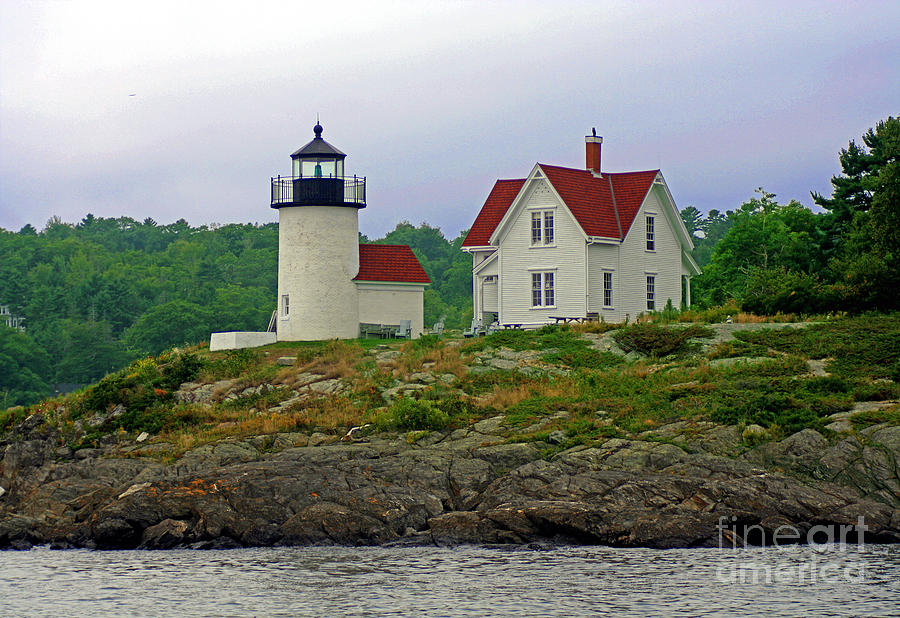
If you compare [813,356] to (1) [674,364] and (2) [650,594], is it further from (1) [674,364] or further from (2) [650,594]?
(2) [650,594]

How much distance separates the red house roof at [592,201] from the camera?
47844mm

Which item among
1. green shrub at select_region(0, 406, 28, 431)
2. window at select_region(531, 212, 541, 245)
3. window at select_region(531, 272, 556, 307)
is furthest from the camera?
window at select_region(531, 212, 541, 245)

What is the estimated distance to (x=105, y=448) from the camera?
117 ft

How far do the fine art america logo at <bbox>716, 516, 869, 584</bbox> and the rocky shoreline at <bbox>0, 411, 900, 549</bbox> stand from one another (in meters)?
0.10

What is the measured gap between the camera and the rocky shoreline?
2658cm

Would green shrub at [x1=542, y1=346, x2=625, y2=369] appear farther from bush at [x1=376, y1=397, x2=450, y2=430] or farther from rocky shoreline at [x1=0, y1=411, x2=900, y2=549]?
rocky shoreline at [x1=0, y1=411, x2=900, y2=549]

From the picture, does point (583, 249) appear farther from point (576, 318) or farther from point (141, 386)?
point (141, 386)

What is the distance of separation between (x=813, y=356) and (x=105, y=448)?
2091cm

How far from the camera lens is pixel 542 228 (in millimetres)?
48031

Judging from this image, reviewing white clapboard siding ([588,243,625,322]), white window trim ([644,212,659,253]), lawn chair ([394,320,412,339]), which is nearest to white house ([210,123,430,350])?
lawn chair ([394,320,412,339])

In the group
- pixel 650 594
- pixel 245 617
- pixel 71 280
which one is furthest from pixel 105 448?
pixel 71 280

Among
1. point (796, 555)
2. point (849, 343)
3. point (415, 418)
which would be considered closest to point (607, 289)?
point (849, 343)

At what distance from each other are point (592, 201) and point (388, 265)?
28.8ft

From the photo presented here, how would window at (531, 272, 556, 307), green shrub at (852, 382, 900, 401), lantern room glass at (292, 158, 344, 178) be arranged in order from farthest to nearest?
lantern room glass at (292, 158, 344, 178)
window at (531, 272, 556, 307)
green shrub at (852, 382, 900, 401)
